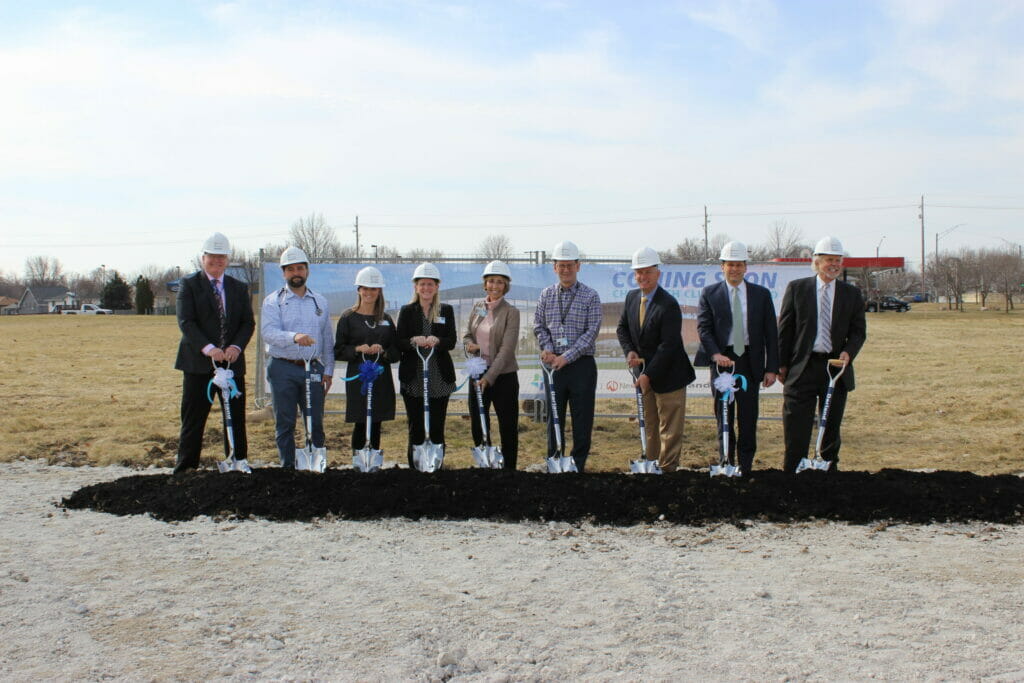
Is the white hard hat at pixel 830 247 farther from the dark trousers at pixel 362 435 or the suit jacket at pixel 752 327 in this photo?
the dark trousers at pixel 362 435

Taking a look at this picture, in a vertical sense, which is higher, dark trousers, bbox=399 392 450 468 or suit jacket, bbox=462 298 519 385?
suit jacket, bbox=462 298 519 385

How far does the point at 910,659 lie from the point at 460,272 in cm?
669

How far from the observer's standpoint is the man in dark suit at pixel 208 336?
671cm

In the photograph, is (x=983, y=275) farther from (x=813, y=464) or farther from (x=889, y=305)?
(x=813, y=464)

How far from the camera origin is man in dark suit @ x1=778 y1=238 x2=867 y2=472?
663 cm

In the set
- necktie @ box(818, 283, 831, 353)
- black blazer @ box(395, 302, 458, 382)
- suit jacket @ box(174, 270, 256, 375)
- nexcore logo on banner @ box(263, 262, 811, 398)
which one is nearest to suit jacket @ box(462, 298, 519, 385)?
black blazer @ box(395, 302, 458, 382)

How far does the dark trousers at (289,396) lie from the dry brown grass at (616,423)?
1302 mm

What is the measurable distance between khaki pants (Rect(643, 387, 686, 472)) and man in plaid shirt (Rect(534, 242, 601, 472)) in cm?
52

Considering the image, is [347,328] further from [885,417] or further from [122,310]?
[122,310]

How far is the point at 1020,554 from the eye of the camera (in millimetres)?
4953

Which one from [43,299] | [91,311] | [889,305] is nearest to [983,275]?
[889,305]

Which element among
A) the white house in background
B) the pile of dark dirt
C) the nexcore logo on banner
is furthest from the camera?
the white house in background

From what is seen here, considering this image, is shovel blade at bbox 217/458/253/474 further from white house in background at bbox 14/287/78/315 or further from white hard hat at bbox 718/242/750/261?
white house in background at bbox 14/287/78/315

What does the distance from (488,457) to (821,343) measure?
2.86 m
